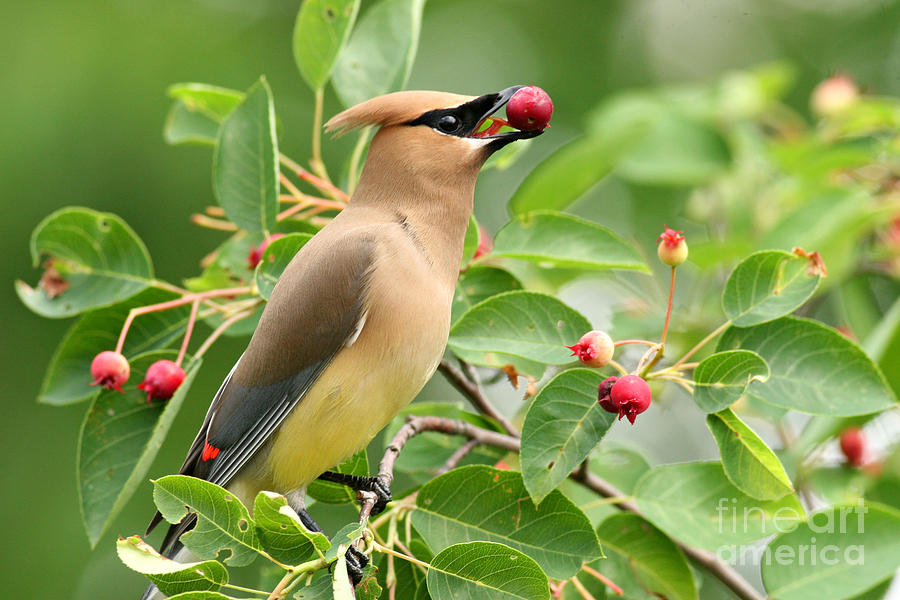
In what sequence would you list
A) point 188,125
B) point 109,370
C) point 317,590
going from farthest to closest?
1. point 188,125
2. point 109,370
3. point 317,590

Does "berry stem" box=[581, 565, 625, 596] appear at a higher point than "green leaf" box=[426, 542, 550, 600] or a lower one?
lower

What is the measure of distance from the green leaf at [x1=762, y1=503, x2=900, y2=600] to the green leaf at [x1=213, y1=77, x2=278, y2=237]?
1.48 metres

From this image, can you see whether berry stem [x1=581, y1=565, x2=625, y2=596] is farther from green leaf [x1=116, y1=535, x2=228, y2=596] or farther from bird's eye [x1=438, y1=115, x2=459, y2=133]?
bird's eye [x1=438, y1=115, x2=459, y2=133]

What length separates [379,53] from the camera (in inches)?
119

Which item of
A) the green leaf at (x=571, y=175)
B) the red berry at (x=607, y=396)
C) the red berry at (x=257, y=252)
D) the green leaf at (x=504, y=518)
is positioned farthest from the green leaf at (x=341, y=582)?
the green leaf at (x=571, y=175)

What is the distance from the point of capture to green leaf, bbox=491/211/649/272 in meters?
2.61

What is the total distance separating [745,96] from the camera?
13.5 ft

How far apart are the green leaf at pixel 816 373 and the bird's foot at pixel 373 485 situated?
813 mm

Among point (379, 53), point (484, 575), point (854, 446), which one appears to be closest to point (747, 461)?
point (484, 575)

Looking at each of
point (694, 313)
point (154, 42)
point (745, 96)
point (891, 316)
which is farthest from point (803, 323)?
point (154, 42)

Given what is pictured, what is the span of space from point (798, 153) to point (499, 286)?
5.24ft

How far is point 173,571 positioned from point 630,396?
90cm

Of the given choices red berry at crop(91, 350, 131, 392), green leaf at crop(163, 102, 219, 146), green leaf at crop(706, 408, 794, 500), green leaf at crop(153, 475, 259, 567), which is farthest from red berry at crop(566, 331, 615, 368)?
green leaf at crop(163, 102, 219, 146)

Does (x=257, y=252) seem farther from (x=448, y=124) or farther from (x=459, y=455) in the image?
(x=459, y=455)
